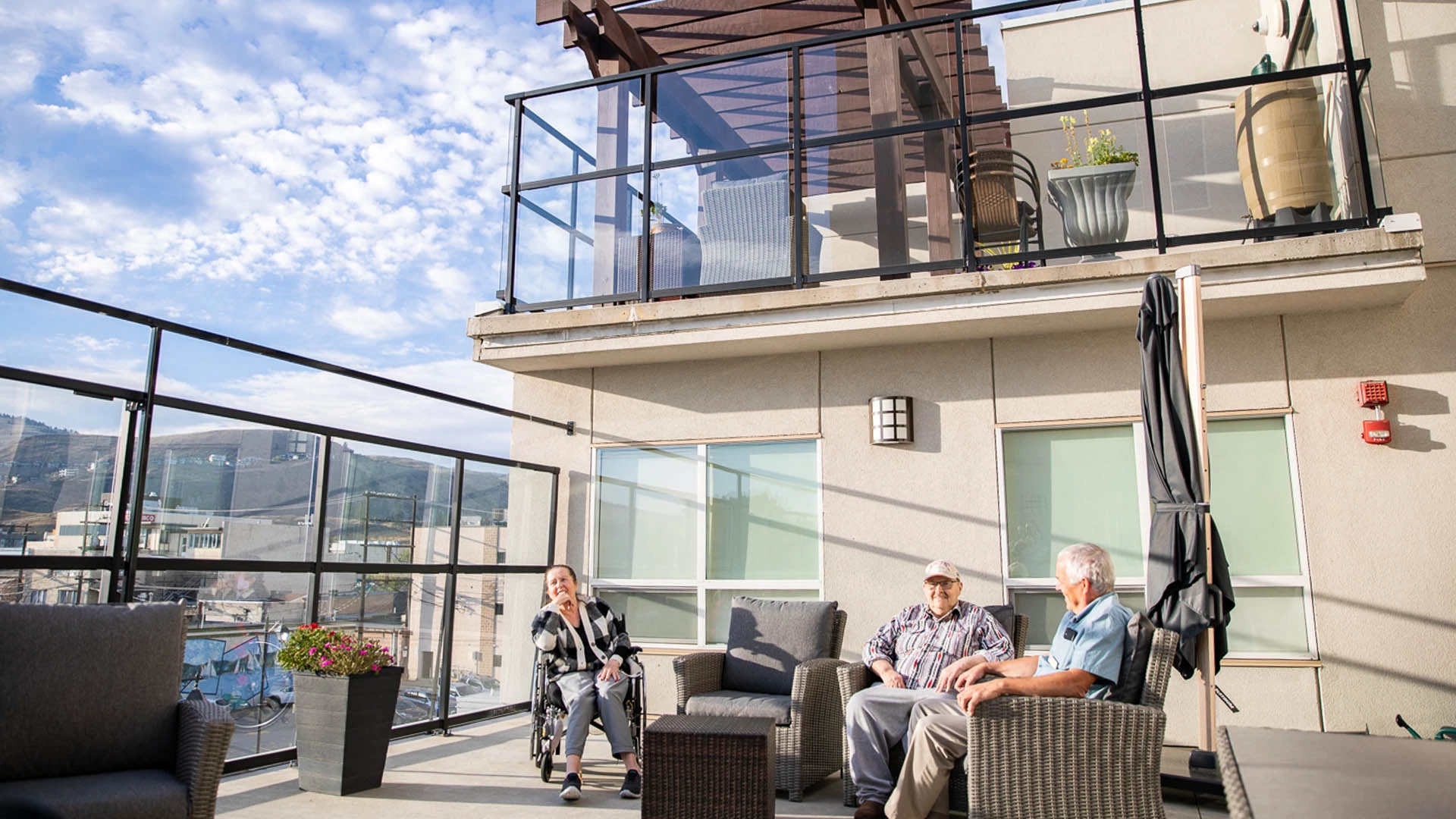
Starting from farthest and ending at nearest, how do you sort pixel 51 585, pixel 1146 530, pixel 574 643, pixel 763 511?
pixel 763 511, pixel 1146 530, pixel 574 643, pixel 51 585

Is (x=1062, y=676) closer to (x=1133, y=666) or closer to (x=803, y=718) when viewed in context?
(x=1133, y=666)

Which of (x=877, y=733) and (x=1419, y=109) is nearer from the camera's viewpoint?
(x=877, y=733)

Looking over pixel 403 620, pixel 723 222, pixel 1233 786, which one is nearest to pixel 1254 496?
pixel 723 222

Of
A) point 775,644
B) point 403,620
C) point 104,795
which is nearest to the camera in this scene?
point 104,795

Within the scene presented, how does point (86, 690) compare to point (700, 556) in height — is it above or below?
below

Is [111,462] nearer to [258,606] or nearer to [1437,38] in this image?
[258,606]

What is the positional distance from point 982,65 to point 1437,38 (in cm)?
294

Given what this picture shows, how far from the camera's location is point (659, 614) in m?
6.46

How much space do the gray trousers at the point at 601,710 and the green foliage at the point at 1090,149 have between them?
3.94 metres

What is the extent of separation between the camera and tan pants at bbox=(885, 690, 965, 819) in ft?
11.0

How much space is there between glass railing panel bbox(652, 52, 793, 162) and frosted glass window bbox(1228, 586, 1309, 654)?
3782mm

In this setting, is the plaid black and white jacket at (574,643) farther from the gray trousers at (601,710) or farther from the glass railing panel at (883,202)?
the glass railing panel at (883,202)

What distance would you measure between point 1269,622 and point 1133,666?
2.63 m

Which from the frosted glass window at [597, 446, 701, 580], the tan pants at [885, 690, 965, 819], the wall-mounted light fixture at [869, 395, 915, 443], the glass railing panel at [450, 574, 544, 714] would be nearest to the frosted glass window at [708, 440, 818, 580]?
the frosted glass window at [597, 446, 701, 580]
